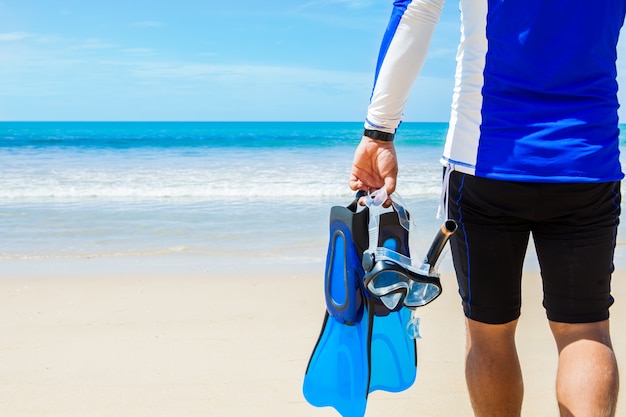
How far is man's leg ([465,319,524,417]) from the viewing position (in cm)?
177

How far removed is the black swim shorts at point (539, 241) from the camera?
5.16ft

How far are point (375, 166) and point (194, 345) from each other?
1923mm

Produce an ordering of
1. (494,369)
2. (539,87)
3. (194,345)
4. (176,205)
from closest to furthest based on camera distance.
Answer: (539,87) < (494,369) < (194,345) < (176,205)

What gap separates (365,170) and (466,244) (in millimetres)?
333

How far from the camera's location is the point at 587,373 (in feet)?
5.18

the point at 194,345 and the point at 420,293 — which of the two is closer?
the point at 420,293

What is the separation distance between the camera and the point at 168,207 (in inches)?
361

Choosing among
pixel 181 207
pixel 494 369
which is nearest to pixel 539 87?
pixel 494 369

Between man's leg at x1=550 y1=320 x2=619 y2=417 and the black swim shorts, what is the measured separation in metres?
0.04

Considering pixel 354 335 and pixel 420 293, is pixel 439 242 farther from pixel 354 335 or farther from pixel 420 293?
pixel 354 335

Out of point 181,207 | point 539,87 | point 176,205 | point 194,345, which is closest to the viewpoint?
point 539,87

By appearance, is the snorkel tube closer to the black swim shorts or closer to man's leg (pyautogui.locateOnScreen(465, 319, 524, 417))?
the black swim shorts

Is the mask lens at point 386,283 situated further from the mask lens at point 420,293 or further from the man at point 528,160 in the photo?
the man at point 528,160

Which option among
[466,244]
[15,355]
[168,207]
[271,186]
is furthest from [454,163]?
[271,186]
